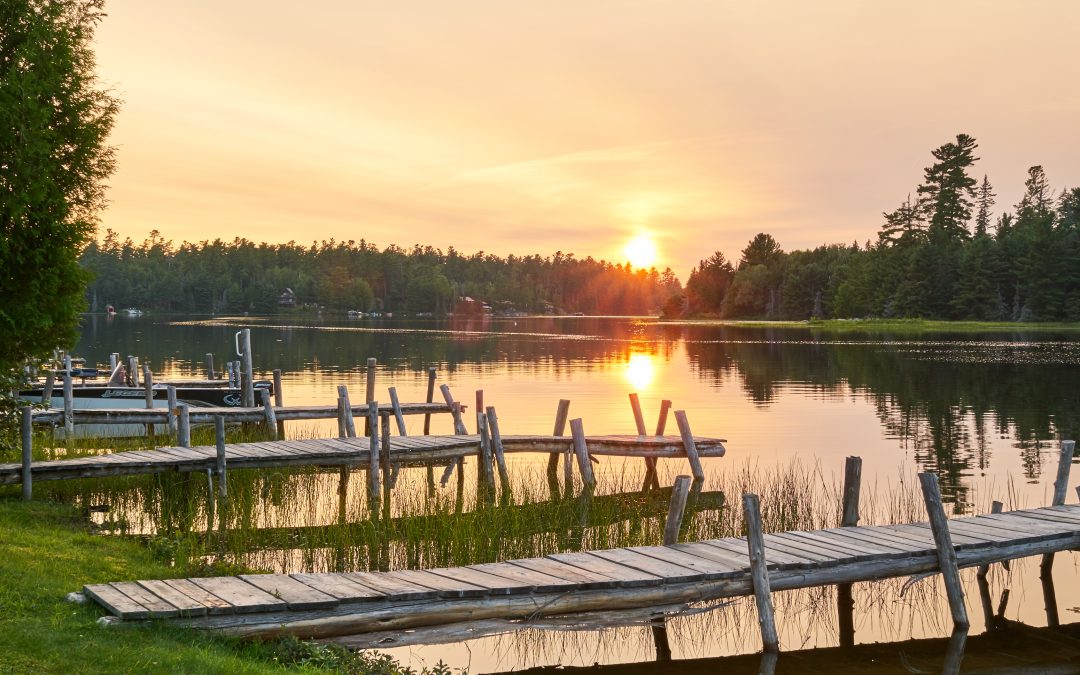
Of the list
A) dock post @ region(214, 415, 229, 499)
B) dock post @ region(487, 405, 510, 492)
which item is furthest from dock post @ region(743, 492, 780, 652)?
dock post @ region(214, 415, 229, 499)

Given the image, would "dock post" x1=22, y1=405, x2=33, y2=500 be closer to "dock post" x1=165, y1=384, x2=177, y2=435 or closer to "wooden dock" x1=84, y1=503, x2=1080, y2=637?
"wooden dock" x1=84, y1=503, x2=1080, y2=637

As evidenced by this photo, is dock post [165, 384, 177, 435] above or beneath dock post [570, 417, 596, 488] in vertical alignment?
above

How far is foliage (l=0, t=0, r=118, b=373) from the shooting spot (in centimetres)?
1124

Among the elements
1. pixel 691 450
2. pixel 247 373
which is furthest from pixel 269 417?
pixel 691 450

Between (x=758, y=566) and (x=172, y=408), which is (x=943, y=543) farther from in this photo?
(x=172, y=408)

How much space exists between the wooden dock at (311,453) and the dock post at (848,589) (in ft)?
28.2

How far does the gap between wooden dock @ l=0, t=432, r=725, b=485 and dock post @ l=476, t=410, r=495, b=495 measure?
49 cm

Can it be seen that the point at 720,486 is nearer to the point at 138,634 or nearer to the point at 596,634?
the point at 596,634

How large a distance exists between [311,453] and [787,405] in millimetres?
25878

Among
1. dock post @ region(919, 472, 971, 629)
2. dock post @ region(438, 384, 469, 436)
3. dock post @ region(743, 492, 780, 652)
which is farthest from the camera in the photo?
dock post @ region(438, 384, 469, 436)

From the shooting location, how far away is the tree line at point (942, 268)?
334 ft

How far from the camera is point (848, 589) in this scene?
13.5m

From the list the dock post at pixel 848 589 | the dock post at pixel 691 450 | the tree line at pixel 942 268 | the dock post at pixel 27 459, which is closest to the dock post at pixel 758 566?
the dock post at pixel 848 589

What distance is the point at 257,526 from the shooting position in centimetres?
1630
